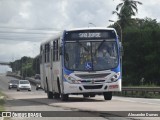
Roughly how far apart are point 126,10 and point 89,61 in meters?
71.4

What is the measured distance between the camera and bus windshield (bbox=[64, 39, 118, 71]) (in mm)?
27266

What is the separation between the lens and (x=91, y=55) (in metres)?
27.4

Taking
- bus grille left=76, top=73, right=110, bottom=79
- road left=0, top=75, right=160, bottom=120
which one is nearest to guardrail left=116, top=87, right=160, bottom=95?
road left=0, top=75, right=160, bottom=120

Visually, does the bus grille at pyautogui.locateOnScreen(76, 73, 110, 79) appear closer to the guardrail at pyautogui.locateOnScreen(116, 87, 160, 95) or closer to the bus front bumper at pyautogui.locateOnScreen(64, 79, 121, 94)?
the bus front bumper at pyautogui.locateOnScreen(64, 79, 121, 94)

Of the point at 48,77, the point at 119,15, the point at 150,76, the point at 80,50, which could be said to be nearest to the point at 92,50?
the point at 80,50

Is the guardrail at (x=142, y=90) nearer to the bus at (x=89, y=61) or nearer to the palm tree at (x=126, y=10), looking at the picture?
the bus at (x=89, y=61)

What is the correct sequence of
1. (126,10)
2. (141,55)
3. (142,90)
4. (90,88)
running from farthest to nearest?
(126,10), (141,55), (142,90), (90,88)

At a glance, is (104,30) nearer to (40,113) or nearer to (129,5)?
(40,113)

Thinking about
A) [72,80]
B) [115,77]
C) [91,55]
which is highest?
[91,55]

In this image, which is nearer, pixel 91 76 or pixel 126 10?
pixel 91 76

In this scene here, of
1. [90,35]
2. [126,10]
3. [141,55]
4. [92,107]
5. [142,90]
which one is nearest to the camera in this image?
[92,107]

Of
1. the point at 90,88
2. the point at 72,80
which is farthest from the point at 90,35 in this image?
the point at 90,88

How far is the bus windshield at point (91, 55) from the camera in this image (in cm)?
2727

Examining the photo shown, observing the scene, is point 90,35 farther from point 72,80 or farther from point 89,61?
point 72,80
